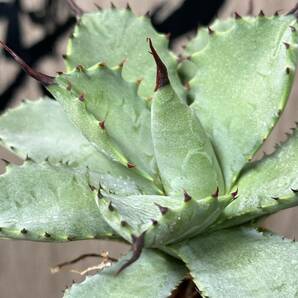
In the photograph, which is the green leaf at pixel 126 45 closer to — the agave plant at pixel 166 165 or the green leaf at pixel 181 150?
the agave plant at pixel 166 165

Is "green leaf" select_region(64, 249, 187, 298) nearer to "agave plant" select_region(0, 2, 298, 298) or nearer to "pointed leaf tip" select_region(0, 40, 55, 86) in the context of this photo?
"agave plant" select_region(0, 2, 298, 298)

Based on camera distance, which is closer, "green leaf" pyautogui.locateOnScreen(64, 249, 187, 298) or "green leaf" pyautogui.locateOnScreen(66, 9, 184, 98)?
"green leaf" pyautogui.locateOnScreen(64, 249, 187, 298)

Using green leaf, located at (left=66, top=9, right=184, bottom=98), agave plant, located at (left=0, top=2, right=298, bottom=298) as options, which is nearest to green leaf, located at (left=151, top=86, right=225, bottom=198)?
agave plant, located at (left=0, top=2, right=298, bottom=298)

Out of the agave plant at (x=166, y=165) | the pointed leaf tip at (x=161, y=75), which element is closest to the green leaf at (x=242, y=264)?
the agave plant at (x=166, y=165)

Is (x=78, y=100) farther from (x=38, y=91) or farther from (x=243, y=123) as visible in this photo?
(x=38, y=91)

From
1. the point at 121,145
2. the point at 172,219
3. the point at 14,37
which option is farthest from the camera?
the point at 14,37

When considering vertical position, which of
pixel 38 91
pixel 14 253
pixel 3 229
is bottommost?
pixel 14 253

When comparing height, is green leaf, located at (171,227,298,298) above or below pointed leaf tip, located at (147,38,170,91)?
below

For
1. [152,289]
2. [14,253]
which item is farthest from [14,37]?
[152,289]
